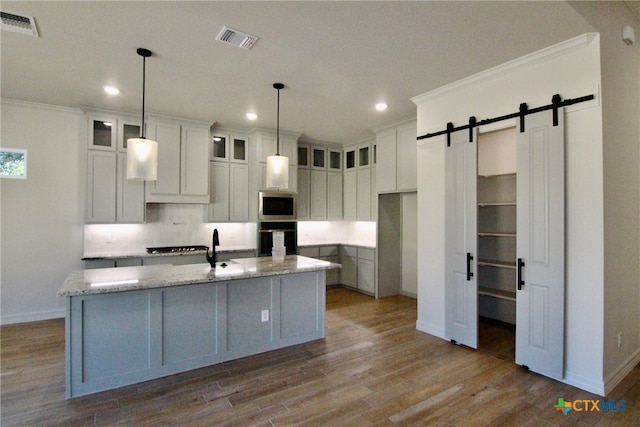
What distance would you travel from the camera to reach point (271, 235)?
5.74 meters

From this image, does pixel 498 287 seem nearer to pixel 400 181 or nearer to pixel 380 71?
pixel 400 181

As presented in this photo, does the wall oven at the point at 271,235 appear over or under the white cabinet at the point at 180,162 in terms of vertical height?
under

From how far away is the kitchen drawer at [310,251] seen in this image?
6180 millimetres

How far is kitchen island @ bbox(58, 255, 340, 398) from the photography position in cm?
266

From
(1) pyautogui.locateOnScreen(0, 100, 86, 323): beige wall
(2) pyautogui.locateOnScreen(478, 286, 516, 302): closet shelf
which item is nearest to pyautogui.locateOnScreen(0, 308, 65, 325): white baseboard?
(1) pyautogui.locateOnScreen(0, 100, 86, 323): beige wall

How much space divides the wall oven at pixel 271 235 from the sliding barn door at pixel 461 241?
294cm

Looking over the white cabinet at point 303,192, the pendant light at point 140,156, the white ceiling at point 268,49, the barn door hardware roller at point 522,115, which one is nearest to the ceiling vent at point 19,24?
the white ceiling at point 268,49

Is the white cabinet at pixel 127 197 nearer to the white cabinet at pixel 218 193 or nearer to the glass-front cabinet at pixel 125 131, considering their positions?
the glass-front cabinet at pixel 125 131

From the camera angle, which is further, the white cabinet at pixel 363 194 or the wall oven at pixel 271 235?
the white cabinet at pixel 363 194

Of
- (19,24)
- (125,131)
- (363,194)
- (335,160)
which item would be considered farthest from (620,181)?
(125,131)

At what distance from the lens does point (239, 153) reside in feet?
19.2

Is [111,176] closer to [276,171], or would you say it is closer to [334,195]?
[276,171]

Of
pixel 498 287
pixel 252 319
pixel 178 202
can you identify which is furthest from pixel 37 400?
pixel 498 287

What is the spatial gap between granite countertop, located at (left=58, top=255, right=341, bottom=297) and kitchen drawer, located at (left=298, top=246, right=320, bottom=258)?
2.31 metres
